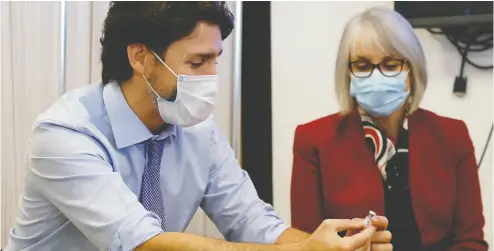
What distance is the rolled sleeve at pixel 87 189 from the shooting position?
1.08 metres

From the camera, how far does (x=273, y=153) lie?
2.23 meters

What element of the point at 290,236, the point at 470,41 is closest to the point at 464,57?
the point at 470,41

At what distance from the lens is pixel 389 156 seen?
160 cm

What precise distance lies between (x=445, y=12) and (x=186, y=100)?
1081 millimetres

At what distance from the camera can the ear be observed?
1333 millimetres

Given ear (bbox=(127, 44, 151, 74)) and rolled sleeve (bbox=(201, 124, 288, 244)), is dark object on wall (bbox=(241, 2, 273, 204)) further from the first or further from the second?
ear (bbox=(127, 44, 151, 74))

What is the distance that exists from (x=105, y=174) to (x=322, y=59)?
1.23 metres

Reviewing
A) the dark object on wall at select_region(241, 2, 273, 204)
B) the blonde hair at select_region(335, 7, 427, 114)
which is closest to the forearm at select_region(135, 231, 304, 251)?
the blonde hair at select_region(335, 7, 427, 114)

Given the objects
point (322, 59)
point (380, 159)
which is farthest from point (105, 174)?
point (322, 59)

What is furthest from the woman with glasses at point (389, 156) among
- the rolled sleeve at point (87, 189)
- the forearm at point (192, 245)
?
the rolled sleeve at point (87, 189)

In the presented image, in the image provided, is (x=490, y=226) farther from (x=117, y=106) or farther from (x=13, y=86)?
(x=13, y=86)

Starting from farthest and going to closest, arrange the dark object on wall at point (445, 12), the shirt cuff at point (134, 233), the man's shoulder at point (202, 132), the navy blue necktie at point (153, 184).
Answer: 1. the dark object on wall at point (445, 12)
2. the man's shoulder at point (202, 132)
3. the navy blue necktie at point (153, 184)
4. the shirt cuff at point (134, 233)

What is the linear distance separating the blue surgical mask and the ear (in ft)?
1.96

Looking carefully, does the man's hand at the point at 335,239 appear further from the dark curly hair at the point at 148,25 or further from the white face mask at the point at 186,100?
the dark curly hair at the point at 148,25
